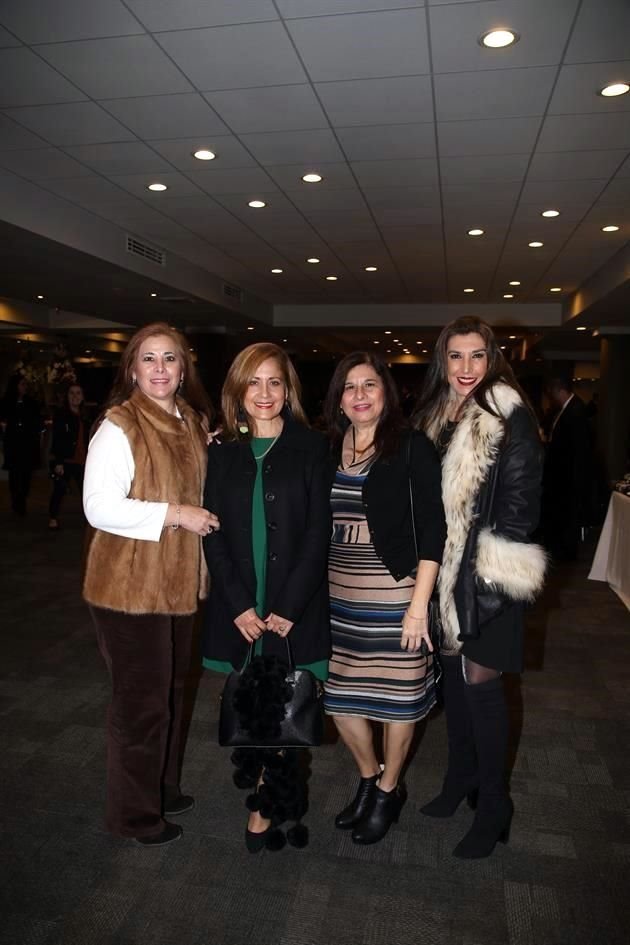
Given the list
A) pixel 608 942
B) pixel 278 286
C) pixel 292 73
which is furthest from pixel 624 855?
pixel 278 286

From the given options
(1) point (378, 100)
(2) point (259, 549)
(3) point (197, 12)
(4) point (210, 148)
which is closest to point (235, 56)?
(3) point (197, 12)

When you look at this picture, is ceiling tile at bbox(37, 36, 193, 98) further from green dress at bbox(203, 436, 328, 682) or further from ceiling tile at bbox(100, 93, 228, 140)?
green dress at bbox(203, 436, 328, 682)

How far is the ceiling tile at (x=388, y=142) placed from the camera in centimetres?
480

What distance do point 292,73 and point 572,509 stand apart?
4.84 meters

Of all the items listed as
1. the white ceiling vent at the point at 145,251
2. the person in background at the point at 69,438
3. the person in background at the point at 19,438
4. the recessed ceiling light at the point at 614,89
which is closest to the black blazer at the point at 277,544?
the recessed ceiling light at the point at 614,89

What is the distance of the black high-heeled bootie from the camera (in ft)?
8.10

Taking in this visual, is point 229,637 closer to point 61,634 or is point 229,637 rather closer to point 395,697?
point 395,697

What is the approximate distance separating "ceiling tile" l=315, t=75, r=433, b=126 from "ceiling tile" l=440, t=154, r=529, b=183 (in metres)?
0.91

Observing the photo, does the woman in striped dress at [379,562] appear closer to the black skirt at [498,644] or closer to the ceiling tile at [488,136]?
the black skirt at [498,644]

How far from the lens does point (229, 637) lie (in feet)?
7.29

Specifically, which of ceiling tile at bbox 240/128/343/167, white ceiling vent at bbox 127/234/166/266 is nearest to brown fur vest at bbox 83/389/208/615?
ceiling tile at bbox 240/128/343/167

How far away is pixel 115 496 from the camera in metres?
2.12

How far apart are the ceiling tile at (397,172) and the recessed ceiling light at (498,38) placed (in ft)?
5.88

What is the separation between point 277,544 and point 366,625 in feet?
1.39
